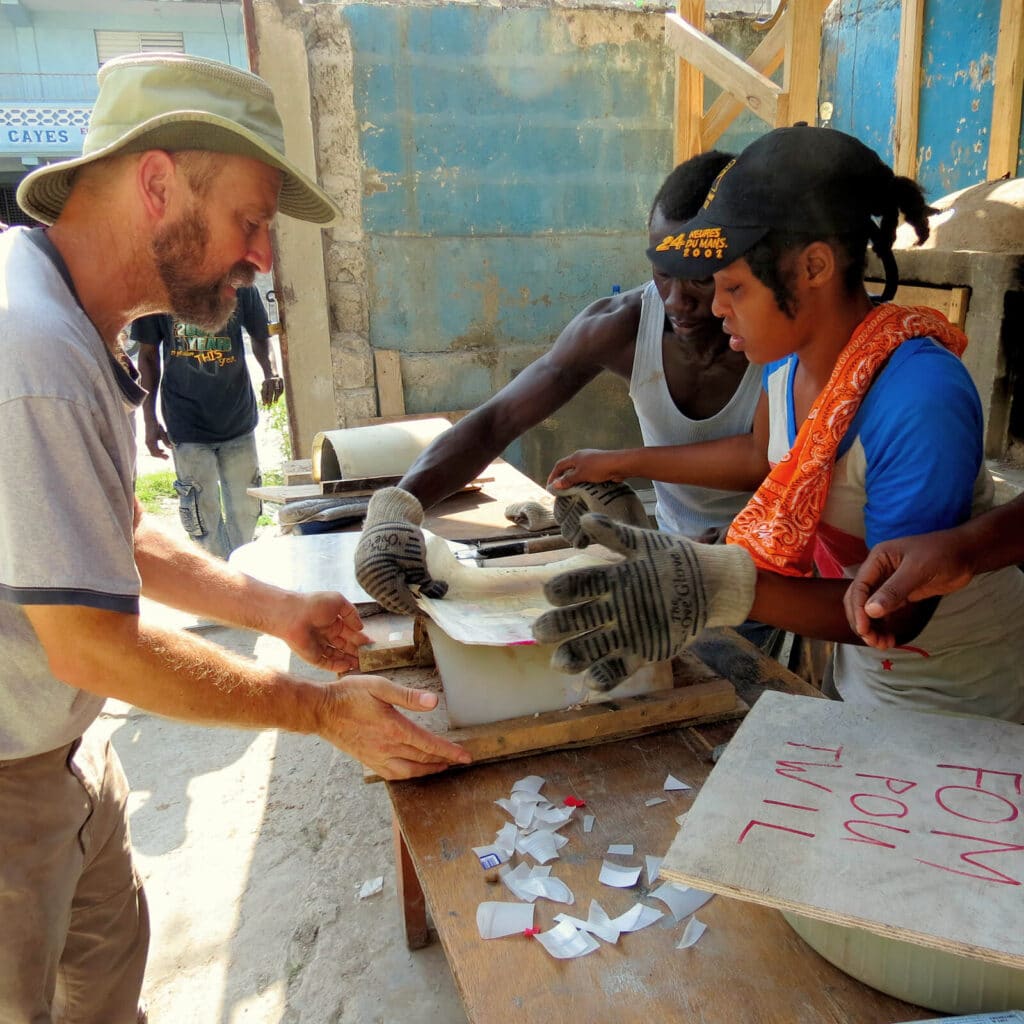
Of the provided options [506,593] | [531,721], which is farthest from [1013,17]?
[531,721]

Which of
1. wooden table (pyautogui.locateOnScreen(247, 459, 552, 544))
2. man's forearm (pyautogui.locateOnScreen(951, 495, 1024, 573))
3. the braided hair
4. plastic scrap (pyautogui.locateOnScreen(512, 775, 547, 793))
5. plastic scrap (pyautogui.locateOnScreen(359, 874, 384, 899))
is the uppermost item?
the braided hair

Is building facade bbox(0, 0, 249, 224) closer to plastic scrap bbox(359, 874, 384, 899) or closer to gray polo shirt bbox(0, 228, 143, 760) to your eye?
plastic scrap bbox(359, 874, 384, 899)

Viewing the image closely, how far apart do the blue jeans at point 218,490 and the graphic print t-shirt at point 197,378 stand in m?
0.08

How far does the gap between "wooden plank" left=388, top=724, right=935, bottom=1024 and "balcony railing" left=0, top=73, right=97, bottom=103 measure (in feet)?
76.5

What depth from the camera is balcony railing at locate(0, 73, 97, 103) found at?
20156mm

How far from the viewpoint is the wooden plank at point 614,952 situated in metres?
1.00

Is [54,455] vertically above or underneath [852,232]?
underneath

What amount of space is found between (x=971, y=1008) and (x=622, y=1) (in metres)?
6.00

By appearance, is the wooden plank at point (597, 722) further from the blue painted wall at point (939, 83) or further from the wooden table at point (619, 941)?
the blue painted wall at point (939, 83)

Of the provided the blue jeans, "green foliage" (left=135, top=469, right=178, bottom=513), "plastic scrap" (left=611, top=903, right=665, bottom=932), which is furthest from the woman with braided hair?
"green foliage" (left=135, top=469, right=178, bottom=513)

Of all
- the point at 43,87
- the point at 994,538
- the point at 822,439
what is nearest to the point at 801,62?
the point at 822,439

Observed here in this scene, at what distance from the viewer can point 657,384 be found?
2.64 m

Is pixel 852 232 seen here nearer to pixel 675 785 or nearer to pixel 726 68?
pixel 675 785

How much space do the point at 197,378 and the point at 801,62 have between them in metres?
3.29
